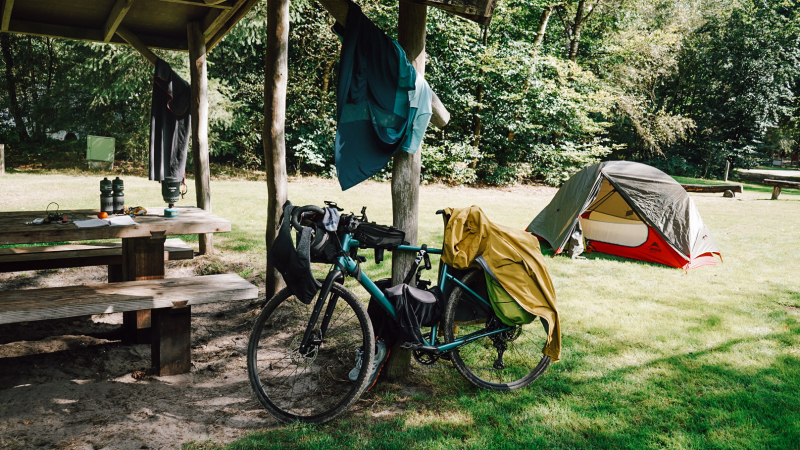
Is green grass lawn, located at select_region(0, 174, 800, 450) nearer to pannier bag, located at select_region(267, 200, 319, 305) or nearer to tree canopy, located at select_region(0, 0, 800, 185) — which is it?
pannier bag, located at select_region(267, 200, 319, 305)

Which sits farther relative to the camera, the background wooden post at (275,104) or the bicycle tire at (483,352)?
→ the background wooden post at (275,104)

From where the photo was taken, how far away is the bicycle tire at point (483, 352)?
329 cm

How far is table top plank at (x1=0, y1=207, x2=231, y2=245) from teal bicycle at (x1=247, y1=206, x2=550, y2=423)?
108cm

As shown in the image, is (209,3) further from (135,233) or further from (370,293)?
(370,293)

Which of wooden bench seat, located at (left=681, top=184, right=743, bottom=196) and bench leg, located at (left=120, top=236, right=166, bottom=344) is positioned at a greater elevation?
wooden bench seat, located at (left=681, top=184, right=743, bottom=196)

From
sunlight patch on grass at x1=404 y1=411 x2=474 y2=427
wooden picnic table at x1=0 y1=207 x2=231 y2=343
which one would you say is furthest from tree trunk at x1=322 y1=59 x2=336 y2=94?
sunlight patch on grass at x1=404 y1=411 x2=474 y2=427

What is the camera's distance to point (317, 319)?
9.45 feet

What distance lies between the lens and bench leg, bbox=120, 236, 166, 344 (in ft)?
13.3

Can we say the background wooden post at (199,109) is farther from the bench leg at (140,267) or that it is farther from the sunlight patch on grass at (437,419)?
the sunlight patch on grass at (437,419)

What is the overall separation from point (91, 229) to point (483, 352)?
9.82 feet

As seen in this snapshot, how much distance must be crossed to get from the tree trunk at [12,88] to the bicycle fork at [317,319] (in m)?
20.8

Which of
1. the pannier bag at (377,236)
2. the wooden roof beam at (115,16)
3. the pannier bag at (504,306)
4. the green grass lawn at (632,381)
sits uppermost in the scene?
the wooden roof beam at (115,16)

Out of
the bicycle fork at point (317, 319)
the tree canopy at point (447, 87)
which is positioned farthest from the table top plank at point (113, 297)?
the tree canopy at point (447, 87)

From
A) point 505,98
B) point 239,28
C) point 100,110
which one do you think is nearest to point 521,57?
point 505,98
